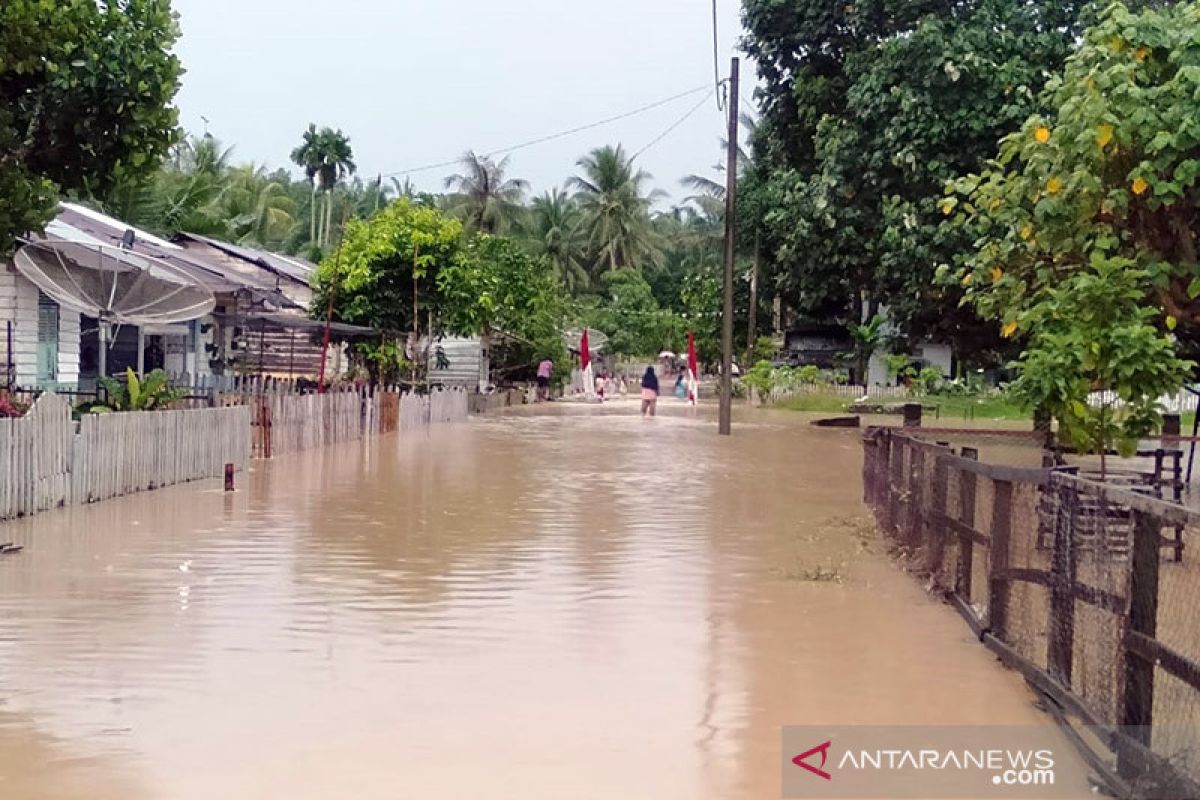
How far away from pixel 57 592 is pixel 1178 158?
10.6 meters

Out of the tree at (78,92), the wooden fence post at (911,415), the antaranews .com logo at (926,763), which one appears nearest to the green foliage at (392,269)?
the wooden fence post at (911,415)

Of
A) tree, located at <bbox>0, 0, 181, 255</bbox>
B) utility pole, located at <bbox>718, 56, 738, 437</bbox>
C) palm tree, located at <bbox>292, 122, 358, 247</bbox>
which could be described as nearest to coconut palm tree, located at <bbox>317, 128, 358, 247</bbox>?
palm tree, located at <bbox>292, 122, 358, 247</bbox>

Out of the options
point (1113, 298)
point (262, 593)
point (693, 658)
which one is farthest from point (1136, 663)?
point (1113, 298)

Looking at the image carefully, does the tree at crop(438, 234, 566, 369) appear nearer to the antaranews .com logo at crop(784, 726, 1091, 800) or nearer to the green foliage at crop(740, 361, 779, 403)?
the green foliage at crop(740, 361, 779, 403)

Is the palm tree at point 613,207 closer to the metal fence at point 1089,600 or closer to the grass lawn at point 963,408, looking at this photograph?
the grass lawn at point 963,408

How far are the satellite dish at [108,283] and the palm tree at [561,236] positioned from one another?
55489 millimetres

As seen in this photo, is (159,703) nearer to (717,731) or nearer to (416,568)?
(717,731)

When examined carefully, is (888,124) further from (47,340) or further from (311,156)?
(311,156)

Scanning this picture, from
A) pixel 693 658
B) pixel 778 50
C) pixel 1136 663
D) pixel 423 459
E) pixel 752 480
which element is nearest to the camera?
pixel 1136 663

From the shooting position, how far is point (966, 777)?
6.03 m

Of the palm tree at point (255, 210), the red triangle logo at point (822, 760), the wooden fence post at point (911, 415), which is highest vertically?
the palm tree at point (255, 210)

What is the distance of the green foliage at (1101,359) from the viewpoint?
12.7 m

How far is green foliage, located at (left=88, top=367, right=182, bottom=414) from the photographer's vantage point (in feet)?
57.2

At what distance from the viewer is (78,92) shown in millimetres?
14297
